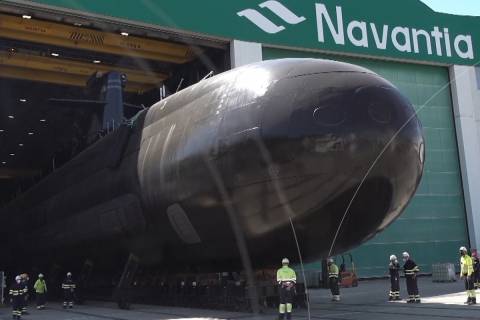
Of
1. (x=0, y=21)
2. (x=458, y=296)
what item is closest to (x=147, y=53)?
(x=0, y=21)

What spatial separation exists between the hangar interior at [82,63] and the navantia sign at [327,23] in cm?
70

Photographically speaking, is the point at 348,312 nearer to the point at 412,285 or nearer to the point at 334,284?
the point at 412,285

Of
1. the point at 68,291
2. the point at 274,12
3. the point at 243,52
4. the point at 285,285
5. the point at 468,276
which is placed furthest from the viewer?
the point at 274,12

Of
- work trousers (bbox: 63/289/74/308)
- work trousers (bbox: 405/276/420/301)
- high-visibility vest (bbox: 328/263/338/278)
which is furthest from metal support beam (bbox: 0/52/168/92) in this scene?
work trousers (bbox: 405/276/420/301)

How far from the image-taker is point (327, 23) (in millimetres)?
25016

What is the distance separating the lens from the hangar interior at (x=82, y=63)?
69.1ft

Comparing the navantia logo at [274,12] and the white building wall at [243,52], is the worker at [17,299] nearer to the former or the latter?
the white building wall at [243,52]

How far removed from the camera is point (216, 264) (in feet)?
36.8

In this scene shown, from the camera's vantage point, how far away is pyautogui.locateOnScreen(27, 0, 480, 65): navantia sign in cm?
2131

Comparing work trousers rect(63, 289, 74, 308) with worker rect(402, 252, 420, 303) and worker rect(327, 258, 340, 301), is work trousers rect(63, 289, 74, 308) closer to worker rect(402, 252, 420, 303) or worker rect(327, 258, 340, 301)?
worker rect(327, 258, 340, 301)

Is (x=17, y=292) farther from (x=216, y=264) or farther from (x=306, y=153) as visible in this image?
(x=306, y=153)

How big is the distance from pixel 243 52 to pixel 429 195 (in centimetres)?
1201

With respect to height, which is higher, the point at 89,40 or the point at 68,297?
the point at 89,40

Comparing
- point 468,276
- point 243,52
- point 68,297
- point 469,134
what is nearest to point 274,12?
point 243,52
